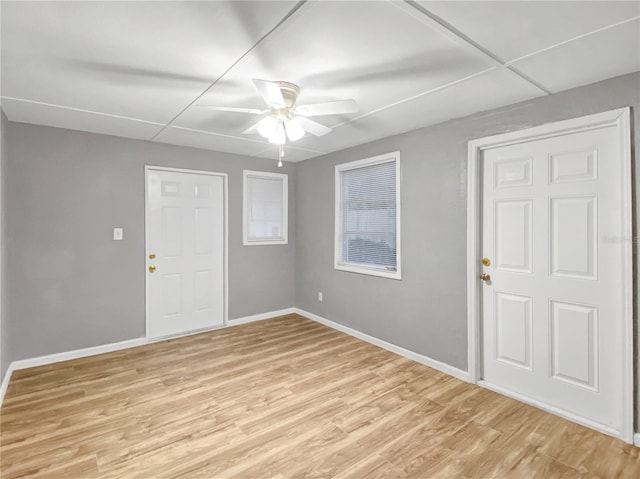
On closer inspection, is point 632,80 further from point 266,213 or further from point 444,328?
point 266,213

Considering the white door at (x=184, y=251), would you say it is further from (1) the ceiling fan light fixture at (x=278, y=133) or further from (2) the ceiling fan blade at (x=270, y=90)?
(2) the ceiling fan blade at (x=270, y=90)

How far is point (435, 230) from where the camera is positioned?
3156 mm

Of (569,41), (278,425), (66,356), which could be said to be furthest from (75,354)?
(569,41)

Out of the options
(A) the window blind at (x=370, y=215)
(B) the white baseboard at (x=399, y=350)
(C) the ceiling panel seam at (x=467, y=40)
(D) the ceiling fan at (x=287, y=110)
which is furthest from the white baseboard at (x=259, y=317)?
(C) the ceiling panel seam at (x=467, y=40)

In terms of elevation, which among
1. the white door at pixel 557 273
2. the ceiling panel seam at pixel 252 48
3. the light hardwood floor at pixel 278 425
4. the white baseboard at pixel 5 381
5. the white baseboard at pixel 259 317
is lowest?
the light hardwood floor at pixel 278 425

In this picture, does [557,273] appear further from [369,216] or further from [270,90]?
[270,90]

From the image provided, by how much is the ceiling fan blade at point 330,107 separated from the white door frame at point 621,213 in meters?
1.36

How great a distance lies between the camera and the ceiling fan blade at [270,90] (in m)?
1.79

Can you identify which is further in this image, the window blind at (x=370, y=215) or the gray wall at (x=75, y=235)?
the window blind at (x=370, y=215)

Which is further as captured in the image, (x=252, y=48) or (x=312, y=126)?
(x=312, y=126)

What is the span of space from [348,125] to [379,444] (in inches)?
107

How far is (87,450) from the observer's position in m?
1.99

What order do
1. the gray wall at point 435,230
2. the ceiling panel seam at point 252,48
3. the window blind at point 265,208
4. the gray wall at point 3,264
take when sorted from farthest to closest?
the window blind at point 265,208, the gray wall at point 3,264, the gray wall at point 435,230, the ceiling panel seam at point 252,48

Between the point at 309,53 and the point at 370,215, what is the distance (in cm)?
236
